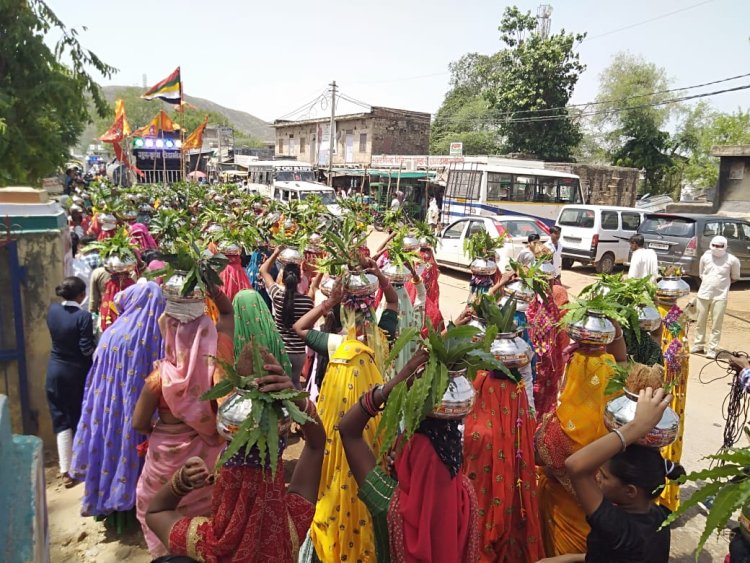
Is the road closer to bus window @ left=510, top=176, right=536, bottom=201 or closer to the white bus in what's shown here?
bus window @ left=510, top=176, right=536, bottom=201

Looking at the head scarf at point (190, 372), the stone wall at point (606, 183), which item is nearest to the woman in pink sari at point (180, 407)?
the head scarf at point (190, 372)

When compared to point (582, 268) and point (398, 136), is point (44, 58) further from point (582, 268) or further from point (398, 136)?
point (398, 136)

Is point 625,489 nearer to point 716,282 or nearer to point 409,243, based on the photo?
point 409,243

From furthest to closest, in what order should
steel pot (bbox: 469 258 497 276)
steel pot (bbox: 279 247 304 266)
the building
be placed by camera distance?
the building, steel pot (bbox: 469 258 497 276), steel pot (bbox: 279 247 304 266)

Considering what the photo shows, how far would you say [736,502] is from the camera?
52.1 inches

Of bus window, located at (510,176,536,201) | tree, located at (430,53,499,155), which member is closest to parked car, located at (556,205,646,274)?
bus window, located at (510,176,536,201)

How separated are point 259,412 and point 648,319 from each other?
3.05 meters

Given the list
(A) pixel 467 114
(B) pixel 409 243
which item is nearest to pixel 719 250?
(B) pixel 409 243

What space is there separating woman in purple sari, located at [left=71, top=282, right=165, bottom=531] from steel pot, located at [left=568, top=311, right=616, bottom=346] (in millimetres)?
2728

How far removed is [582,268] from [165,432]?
15.9 m

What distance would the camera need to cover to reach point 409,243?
661 centimetres

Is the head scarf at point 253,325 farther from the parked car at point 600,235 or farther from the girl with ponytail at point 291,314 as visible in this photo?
the parked car at point 600,235

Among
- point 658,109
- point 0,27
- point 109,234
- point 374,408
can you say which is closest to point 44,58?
point 0,27

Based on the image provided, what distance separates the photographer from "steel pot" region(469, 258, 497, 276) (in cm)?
584
